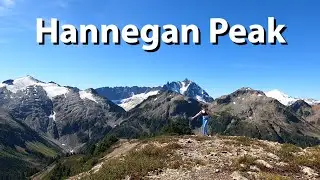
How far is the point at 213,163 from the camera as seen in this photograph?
37.2 m

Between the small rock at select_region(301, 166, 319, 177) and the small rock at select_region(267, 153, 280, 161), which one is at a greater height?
the small rock at select_region(267, 153, 280, 161)

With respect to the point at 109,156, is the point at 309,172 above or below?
above

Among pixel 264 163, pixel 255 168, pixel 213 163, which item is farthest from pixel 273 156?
pixel 213 163

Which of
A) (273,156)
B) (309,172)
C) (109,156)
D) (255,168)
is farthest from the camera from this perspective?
(109,156)

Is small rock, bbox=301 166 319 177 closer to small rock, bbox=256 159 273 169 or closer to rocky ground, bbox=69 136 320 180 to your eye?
rocky ground, bbox=69 136 320 180

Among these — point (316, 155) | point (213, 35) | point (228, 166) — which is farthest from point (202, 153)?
point (213, 35)

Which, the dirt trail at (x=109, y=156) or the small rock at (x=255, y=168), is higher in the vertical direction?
the small rock at (x=255, y=168)

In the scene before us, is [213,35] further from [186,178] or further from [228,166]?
[186,178]

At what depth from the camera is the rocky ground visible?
112 feet

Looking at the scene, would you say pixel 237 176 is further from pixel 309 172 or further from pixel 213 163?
pixel 309 172

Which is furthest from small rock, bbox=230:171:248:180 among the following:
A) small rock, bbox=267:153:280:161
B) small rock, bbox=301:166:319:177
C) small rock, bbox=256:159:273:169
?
small rock, bbox=267:153:280:161

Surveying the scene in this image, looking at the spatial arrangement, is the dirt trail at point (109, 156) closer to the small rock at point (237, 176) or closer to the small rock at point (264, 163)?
the small rock at point (237, 176)

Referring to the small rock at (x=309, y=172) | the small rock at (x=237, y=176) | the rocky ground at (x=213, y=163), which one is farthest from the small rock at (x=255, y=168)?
the small rock at (x=309, y=172)

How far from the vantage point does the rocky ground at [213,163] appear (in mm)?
34062
